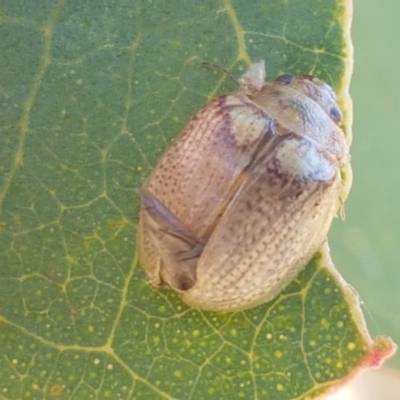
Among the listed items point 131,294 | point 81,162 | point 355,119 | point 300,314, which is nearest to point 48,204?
point 81,162

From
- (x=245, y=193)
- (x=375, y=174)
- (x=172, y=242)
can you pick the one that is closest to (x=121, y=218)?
(x=172, y=242)

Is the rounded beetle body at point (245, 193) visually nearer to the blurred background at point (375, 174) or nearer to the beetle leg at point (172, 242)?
the beetle leg at point (172, 242)

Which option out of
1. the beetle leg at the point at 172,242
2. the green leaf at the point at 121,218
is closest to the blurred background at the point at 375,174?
the green leaf at the point at 121,218

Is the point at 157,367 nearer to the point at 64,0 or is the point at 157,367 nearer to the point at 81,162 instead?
the point at 81,162

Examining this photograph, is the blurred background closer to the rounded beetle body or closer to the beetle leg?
the rounded beetle body

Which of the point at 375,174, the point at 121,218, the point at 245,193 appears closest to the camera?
the point at 245,193

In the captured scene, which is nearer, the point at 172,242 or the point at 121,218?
the point at 172,242

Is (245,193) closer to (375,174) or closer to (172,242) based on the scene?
(172,242)

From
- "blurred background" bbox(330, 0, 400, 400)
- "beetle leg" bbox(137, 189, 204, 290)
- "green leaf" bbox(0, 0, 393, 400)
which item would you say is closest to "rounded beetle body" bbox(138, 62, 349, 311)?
"beetle leg" bbox(137, 189, 204, 290)
